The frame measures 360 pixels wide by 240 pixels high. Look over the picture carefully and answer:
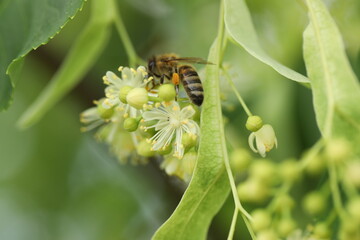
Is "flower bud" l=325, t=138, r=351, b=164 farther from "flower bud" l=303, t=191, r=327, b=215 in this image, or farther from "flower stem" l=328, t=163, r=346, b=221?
"flower bud" l=303, t=191, r=327, b=215

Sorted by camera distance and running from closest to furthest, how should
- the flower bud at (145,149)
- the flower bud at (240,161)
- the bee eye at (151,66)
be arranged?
the flower bud at (240,161) → the flower bud at (145,149) → the bee eye at (151,66)

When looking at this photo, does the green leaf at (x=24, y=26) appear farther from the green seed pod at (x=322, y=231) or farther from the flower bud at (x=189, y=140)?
the green seed pod at (x=322, y=231)

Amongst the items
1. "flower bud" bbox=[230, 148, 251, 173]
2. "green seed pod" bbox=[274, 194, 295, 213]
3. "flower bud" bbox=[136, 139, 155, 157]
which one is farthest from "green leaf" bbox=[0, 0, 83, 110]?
"green seed pod" bbox=[274, 194, 295, 213]

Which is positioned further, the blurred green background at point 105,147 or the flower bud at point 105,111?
the blurred green background at point 105,147

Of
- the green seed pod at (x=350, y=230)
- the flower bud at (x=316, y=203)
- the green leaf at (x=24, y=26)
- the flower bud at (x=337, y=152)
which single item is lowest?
the flower bud at (x=316, y=203)

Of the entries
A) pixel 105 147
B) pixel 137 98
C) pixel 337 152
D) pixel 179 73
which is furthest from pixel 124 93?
pixel 105 147

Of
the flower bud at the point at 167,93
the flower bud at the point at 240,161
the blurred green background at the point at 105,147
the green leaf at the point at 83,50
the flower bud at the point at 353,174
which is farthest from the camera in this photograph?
the blurred green background at the point at 105,147

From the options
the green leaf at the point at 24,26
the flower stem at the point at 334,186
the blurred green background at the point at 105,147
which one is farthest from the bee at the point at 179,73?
the blurred green background at the point at 105,147

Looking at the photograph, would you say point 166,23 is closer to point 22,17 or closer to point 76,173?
point 76,173
